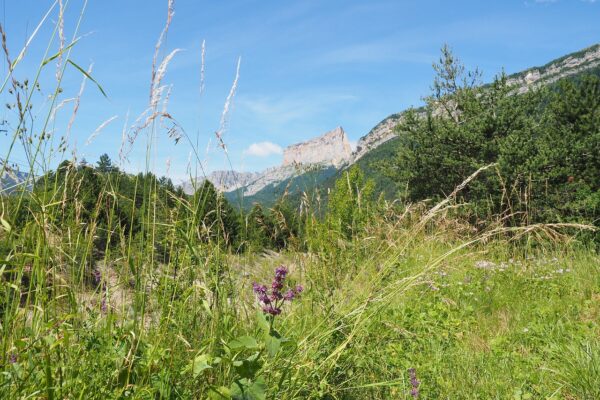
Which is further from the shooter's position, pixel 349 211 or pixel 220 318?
pixel 349 211

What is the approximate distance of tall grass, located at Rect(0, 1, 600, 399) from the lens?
164 cm

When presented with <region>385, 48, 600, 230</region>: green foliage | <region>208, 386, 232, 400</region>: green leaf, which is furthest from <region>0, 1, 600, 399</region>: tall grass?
<region>385, 48, 600, 230</region>: green foliage

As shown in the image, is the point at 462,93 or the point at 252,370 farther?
the point at 462,93

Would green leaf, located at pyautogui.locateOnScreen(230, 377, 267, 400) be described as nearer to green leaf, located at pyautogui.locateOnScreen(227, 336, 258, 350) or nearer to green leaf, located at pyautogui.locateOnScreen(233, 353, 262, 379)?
green leaf, located at pyautogui.locateOnScreen(233, 353, 262, 379)

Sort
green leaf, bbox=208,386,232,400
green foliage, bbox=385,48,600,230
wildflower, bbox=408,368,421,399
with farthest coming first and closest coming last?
green foliage, bbox=385,48,600,230 < wildflower, bbox=408,368,421,399 < green leaf, bbox=208,386,232,400

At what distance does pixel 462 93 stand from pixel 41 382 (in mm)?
28635

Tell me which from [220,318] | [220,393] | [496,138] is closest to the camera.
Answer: [220,393]

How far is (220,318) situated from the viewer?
6.30ft

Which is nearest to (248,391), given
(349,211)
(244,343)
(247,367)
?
(247,367)

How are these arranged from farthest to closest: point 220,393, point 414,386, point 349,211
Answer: point 349,211, point 414,386, point 220,393

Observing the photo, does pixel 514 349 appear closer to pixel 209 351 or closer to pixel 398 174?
pixel 209 351

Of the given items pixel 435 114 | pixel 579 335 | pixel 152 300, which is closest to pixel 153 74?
pixel 152 300

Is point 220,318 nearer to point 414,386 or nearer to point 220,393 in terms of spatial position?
point 220,393

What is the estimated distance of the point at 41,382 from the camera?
1554 mm
